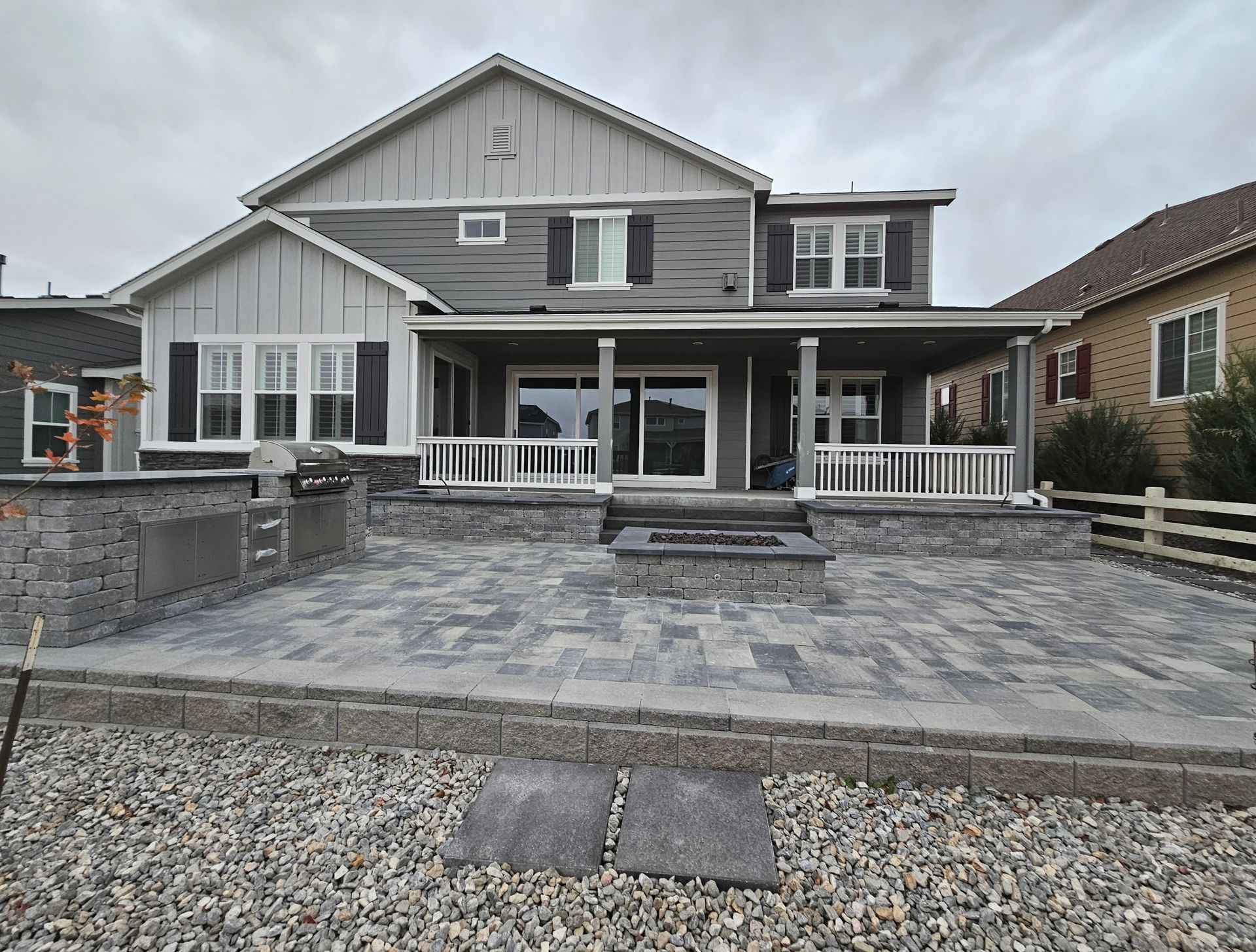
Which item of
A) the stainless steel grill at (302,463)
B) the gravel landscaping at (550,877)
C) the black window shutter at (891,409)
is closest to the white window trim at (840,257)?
the black window shutter at (891,409)

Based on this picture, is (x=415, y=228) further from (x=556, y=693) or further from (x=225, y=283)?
(x=556, y=693)

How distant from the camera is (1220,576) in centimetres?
625

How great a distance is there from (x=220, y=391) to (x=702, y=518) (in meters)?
8.13

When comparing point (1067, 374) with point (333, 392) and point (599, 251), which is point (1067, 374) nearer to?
point (599, 251)

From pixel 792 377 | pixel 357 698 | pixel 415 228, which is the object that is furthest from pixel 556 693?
pixel 415 228

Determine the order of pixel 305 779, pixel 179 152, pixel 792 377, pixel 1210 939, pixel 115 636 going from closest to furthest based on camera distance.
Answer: pixel 1210 939, pixel 305 779, pixel 115 636, pixel 792 377, pixel 179 152

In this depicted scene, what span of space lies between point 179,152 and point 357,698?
2146 cm

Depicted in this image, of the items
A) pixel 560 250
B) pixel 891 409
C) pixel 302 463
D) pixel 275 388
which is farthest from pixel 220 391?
pixel 891 409

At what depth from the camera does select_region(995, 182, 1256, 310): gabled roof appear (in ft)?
28.1

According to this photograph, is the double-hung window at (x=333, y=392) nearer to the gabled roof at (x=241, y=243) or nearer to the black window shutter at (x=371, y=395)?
the black window shutter at (x=371, y=395)

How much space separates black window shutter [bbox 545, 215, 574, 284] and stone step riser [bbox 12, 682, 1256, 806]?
907cm

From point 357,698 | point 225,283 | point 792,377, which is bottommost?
point 357,698

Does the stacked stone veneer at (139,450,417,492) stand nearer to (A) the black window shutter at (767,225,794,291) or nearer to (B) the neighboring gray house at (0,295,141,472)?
(B) the neighboring gray house at (0,295,141,472)

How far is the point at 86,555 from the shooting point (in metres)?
3.26
